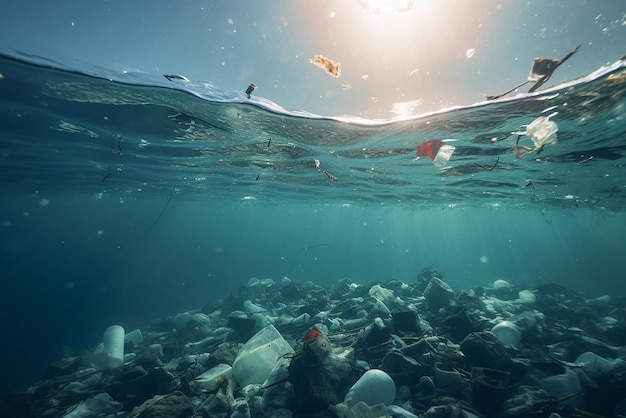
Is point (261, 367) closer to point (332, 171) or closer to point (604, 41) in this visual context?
point (604, 41)

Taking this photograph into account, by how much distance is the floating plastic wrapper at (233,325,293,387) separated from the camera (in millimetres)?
7432

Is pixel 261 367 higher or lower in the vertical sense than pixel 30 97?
lower

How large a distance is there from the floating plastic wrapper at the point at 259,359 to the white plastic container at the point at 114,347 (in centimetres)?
630

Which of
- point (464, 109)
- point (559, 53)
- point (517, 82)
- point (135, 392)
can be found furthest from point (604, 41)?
point (135, 392)

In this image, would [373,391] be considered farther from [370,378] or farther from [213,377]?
[213,377]

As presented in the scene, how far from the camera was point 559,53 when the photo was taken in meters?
5.36

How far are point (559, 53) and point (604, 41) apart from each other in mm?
1057

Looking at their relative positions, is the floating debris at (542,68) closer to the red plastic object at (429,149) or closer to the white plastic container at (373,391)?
the white plastic container at (373,391)

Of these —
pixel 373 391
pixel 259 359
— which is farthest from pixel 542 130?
pixel 259 359

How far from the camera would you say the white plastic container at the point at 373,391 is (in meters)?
5.56

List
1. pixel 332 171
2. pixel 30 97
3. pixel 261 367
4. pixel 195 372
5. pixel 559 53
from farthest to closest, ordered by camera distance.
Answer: pixel 332 171, pixel 30 97, pixel 195 372, pixel 261 367, pixel 559 53

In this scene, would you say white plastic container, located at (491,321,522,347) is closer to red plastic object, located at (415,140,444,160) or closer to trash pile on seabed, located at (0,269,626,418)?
trash pile on seabed, located at (0,269,626,418)

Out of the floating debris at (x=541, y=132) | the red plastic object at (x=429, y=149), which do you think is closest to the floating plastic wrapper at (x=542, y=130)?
the floating debris at (x=541, y=132)

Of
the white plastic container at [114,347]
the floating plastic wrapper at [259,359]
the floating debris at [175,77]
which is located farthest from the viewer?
the white plastic container at [114,347]
